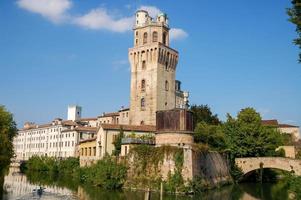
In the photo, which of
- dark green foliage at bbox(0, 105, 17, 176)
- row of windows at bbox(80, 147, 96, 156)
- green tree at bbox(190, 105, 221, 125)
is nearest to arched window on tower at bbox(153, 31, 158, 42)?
green tree at bbox(190, 105, 221, 125)

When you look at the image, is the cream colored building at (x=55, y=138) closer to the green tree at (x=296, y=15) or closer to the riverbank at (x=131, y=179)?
the riverbank at (x=131, y=179)

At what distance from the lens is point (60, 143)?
75.2m

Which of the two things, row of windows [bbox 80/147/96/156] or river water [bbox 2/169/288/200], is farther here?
row of windows [bbox 80/147/96/156]

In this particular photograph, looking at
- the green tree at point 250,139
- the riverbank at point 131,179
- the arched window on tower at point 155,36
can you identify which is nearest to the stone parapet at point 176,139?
the riverbank at point 131,179

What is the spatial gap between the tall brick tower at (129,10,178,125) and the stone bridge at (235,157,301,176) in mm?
15238

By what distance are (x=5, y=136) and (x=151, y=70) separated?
102ft

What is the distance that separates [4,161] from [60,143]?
45871 millimetres

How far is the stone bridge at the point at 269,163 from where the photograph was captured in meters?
43.1

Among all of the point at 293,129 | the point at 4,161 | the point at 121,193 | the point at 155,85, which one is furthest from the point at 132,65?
the point at 293,129

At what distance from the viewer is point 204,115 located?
6056 cm

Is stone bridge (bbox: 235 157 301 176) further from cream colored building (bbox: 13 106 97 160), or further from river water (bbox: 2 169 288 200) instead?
cream colored building (bbox: 13 106 97 160)

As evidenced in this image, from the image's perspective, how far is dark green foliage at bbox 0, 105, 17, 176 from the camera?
3005 centimetres

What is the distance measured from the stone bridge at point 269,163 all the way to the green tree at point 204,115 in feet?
41.8

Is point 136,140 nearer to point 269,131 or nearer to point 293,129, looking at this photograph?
point 269,131
